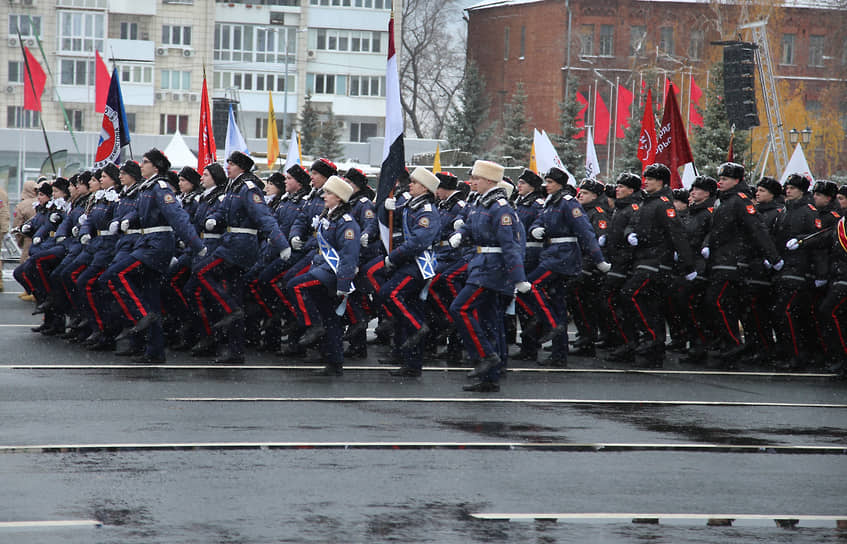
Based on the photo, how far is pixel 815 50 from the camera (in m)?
73.7

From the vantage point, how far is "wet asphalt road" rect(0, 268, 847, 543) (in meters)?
6.47

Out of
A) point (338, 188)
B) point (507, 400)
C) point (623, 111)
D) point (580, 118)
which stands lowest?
point (507, 400)

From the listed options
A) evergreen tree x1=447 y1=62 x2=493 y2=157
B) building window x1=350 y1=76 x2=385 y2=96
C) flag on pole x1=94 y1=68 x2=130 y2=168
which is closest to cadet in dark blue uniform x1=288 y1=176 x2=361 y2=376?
flag on pole x1=94 y1=68 x2=130 y2=168

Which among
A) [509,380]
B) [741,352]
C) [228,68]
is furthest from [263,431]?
[228,68]

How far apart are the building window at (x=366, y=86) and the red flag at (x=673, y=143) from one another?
62.4 metres

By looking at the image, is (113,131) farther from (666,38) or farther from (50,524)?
(666,38)

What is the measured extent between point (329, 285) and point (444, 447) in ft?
12.6

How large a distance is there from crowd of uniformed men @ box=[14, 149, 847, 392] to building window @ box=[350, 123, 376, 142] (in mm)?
64551

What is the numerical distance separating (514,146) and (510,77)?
24.8 metres

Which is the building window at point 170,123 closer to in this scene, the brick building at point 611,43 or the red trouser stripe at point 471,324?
the brick building at point 611,43

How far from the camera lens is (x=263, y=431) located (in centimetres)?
902

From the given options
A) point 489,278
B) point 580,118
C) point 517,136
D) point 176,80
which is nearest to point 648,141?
point 489,278

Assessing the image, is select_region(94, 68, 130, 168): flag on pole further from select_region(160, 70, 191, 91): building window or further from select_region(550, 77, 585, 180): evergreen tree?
select_region(160, 70, 191, 91): building window

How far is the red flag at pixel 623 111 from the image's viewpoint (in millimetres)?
55500
